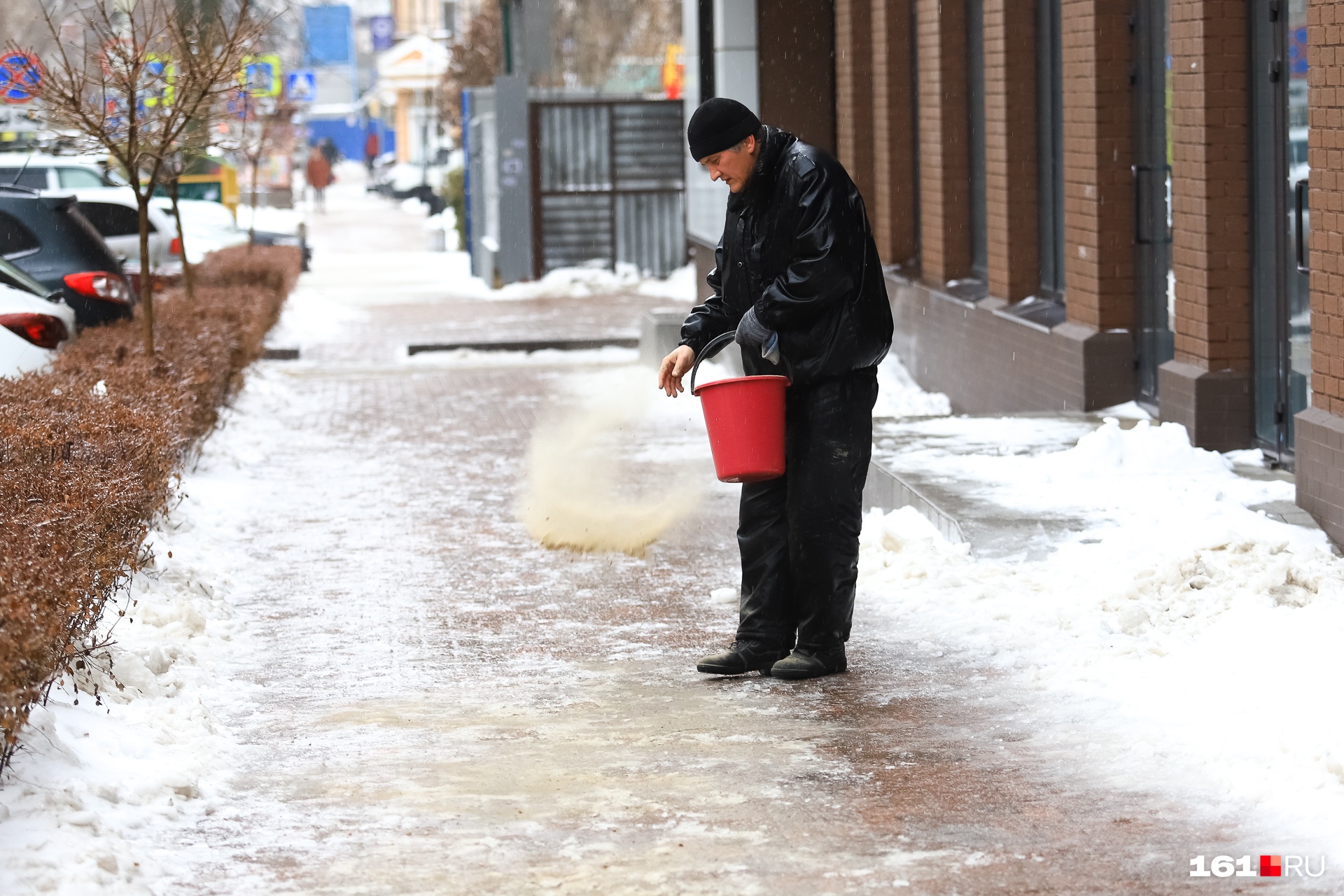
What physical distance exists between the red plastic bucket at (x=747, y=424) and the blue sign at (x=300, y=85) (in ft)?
115

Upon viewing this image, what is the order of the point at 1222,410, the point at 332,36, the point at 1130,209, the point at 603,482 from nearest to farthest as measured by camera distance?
the point at 1222,410 < the point at 1130,209 < the point at 603,482 < the point at 332,36

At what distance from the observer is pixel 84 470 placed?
6281mm

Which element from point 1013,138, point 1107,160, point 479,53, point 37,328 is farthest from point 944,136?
point 479,53

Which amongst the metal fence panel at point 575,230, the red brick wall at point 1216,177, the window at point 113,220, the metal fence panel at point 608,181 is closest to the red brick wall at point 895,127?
the red brick wall at point 1216,177

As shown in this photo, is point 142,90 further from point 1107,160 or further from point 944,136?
point 1107,160

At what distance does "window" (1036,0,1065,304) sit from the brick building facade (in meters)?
0.02

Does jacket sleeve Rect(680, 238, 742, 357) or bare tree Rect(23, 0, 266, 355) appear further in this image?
bare tree Rect(23, 0, 266, 355)

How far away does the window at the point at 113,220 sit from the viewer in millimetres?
18625

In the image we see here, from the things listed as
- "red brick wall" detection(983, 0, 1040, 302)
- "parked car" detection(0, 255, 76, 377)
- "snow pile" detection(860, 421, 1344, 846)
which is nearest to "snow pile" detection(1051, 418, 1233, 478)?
"snow pile" detection(860, 421, 1344, 846)

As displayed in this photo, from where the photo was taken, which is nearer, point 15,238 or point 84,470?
point 84,470

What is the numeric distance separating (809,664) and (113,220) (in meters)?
14.6

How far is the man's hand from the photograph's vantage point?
5.95m

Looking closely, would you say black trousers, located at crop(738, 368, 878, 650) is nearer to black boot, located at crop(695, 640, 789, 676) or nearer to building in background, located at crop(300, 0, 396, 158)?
black boot, located at crop(695, 640, 789, 676)

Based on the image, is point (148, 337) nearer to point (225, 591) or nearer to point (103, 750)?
point (225, 591)
